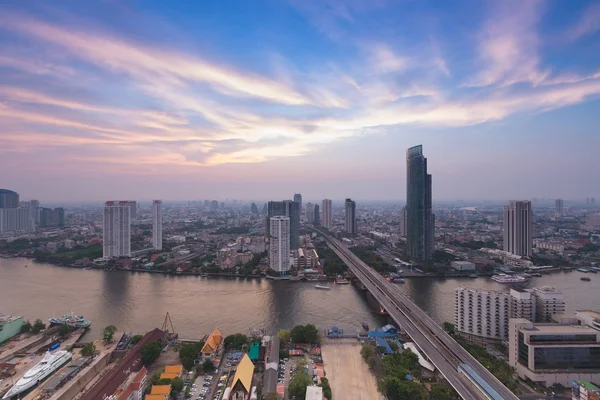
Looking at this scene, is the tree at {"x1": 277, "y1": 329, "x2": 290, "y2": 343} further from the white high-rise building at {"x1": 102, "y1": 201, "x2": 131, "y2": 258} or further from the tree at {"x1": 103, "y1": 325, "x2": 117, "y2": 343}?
the white high-rise building at {"x1": 102, "y1": 201, "x2": 131, "y2": 258}

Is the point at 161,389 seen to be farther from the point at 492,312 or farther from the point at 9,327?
the point at 492,312

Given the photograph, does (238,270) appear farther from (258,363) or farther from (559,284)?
(559,284)

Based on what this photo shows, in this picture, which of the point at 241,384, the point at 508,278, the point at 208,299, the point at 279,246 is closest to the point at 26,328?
the point at 208,299

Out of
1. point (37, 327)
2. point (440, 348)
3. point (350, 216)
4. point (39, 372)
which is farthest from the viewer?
point (350, 216)

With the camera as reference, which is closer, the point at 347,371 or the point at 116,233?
the point at 347,371

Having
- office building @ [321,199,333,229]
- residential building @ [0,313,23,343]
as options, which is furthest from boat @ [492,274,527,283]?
office building @ [321,199,333,229]

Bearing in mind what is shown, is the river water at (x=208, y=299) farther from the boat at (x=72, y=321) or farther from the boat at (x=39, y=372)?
the boat at (x=39, y=372)

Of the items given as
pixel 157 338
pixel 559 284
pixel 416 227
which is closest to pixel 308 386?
pixel 157 338

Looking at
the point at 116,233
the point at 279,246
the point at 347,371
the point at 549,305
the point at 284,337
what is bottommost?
the point at 347,371
